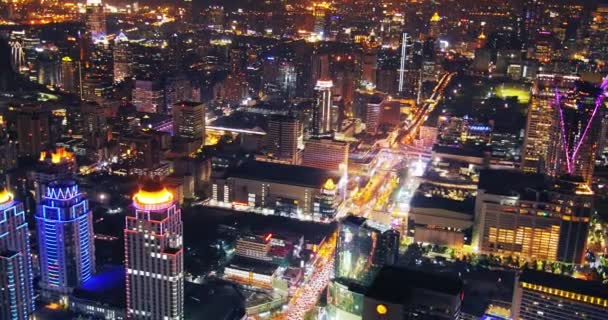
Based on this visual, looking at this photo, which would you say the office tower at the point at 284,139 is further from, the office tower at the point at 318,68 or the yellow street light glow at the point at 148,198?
the yellow street light glow at the point at 148,198

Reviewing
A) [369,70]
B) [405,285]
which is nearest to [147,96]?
[369,70]

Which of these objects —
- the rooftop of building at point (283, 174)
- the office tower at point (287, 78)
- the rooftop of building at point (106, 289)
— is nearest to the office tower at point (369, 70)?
the office tower at point (287, 78)

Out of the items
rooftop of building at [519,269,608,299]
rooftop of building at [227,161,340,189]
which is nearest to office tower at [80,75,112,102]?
rooftop of building at [227,161,340,189]

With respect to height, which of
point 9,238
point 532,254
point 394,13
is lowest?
point 532,254

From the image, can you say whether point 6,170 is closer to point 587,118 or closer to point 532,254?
point 532,254

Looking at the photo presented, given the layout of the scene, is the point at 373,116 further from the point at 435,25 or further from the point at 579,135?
the point at 435,25

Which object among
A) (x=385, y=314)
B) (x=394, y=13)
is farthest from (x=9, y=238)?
(x=394, y=13)

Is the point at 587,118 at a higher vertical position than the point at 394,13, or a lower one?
lower
